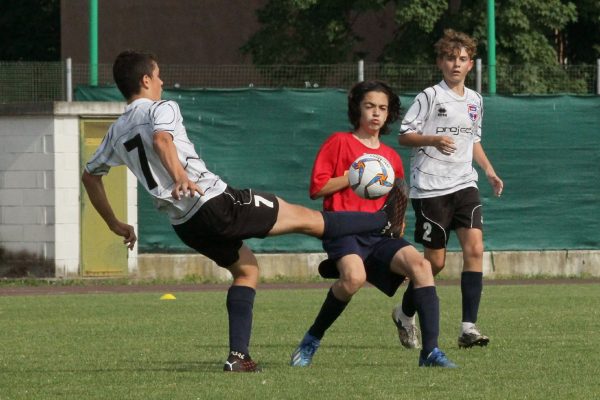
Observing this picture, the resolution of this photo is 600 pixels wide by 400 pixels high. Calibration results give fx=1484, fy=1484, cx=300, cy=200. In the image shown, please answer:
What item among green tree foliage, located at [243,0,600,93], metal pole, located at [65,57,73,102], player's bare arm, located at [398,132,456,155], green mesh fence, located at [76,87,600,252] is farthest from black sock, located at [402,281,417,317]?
green tree foliage, located at [243,0,600,93]

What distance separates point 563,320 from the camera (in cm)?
1193

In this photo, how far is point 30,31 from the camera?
50750 millimetres

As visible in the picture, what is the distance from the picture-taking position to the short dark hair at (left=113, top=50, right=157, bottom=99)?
8094 mm

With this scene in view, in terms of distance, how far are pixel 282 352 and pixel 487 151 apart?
9.49 m

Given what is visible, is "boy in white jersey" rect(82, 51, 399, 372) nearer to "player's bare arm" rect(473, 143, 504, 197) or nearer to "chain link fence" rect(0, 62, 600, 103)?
"player's bare arm" rect(473, 143, 504, 197)

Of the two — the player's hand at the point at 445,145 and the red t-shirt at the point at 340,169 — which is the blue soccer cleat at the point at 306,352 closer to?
the red t-shirt at the point at 340,169

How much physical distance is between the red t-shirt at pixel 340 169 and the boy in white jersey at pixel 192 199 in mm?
381

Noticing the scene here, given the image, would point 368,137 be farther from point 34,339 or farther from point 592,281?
point 592,281

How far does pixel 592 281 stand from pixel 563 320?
21.7ft

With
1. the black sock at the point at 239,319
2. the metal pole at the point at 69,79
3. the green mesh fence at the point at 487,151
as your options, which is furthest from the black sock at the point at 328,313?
the metal pole at the point at 69,79

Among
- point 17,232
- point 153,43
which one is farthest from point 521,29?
point 17,232

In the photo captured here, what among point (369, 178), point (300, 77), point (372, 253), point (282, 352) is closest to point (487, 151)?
point (300, 77)

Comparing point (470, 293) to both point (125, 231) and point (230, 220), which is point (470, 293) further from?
point (125, 231)

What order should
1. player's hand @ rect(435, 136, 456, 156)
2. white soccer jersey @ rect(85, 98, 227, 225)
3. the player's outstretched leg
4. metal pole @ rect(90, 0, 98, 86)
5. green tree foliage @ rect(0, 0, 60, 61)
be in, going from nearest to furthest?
1. white soccer jersey @ rect(85, 98, 227, 225)
2. the player's outstretched leg
3. player's hand @ rect(435, 136, 456, 156)
4. metal pole @ rect(90, 0, 98, 86)
5. green tree foliage @ rect(0, 0, 60, 61)
